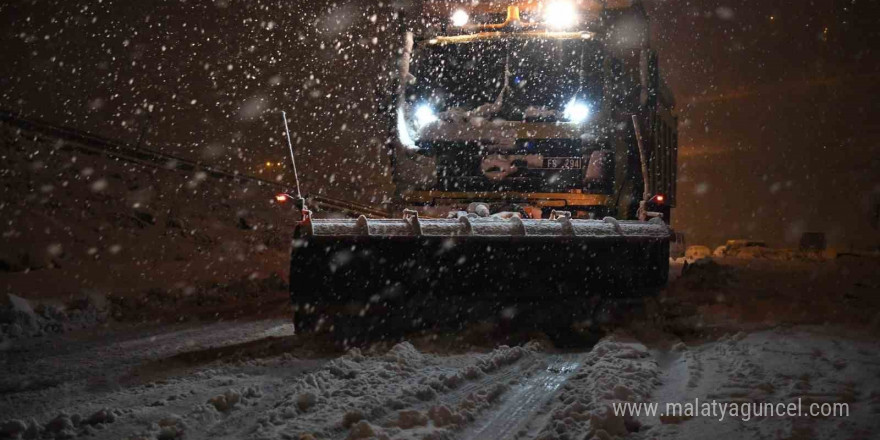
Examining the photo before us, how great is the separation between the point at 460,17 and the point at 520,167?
2207mm

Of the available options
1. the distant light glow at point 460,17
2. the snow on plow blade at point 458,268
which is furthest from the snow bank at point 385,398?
the distant light glow at point 460,17

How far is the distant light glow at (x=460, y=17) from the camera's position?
7105 mm

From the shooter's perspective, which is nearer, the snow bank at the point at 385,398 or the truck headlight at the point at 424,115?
the snow bank at the point at 385,398

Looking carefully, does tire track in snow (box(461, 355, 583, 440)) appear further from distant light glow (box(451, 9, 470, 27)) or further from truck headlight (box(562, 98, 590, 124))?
distant light glow (box(451, 9, 470, 27))

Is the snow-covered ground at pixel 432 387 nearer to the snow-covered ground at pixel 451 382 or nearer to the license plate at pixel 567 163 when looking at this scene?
the snow-covered ground at pixel 451 382

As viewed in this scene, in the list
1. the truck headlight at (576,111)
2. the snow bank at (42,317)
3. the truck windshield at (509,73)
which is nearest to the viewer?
the snow bank at (42,317)

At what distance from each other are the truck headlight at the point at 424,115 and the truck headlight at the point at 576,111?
1617mm

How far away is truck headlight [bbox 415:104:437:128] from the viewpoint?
687 cm

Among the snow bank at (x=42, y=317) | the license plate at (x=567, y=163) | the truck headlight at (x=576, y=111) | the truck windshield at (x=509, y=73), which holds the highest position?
the truck windshield at (x=509, y=73)

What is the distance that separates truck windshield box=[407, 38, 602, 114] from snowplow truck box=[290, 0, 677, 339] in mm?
14

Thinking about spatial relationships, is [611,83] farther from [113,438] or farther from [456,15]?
[113,438]

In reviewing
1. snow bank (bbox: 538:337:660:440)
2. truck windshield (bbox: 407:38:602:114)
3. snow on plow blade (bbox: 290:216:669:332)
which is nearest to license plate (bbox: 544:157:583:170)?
truck windshield (bbox: 407:38:602:114)

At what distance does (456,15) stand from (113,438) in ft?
20.2

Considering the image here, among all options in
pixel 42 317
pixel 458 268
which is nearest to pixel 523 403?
pixel 458 268
